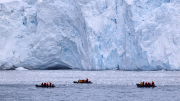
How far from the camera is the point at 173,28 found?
46.2 meters

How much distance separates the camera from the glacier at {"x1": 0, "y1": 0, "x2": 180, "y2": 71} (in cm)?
4647

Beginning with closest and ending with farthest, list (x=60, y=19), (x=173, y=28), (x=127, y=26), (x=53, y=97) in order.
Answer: (x=53, y=97) < (x=173, y=28) < (x=127, y=26) < (x=60, y=19)

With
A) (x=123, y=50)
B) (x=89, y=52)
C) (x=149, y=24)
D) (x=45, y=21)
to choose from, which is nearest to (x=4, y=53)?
(x=45, y=21)

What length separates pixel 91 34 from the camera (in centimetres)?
5097

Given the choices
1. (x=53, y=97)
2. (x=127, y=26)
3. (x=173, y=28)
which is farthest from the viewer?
(x=127, y=26)

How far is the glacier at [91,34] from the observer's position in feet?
152

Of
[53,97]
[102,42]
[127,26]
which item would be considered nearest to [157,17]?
[127,26]

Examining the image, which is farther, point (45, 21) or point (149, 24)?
point (45, 21)

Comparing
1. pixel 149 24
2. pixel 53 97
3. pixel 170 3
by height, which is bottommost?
pixel 53 97

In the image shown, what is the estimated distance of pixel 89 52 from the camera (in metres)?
51.2

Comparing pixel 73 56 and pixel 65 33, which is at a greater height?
pixel 65 33

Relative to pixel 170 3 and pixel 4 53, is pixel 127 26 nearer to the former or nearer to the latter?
pixel 170 3

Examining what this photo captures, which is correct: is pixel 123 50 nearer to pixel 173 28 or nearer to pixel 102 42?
pixel 102 42

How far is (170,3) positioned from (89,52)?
1374cm
